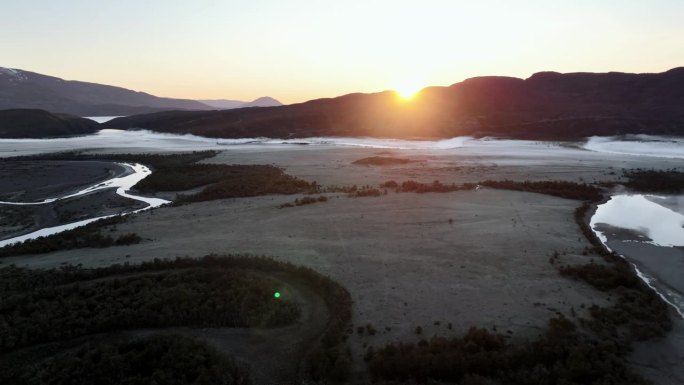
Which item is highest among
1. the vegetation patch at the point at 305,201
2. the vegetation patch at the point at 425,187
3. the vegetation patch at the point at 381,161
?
the vegetation patch at the point at 381,161

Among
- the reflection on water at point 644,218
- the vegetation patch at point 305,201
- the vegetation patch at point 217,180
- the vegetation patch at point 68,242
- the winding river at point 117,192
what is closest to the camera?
the vegetation patch at point 68,242

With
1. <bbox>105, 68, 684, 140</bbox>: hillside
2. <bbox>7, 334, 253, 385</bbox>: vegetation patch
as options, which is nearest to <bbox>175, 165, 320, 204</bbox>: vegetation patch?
<bbox>7, 334, 253, 385</bbox>: vegetation patch

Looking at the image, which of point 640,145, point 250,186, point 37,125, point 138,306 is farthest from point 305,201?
point 37,125

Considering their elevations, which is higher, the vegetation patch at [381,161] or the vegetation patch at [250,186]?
the vegetation patch at [381,161]

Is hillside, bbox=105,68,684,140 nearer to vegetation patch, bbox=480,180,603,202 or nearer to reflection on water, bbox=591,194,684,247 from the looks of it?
vegetation patch, bbox=480,180,603,202

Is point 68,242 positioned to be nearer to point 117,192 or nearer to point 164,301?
point 164,301

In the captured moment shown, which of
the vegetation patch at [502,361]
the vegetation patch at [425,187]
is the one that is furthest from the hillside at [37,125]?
the vegetation patch at [502,361]

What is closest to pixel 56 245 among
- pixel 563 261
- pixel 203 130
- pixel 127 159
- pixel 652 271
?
pixel 563 261

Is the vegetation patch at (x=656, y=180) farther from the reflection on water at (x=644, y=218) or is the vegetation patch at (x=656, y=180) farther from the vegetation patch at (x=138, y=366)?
the vegetation patch at (x=138, y=366)
